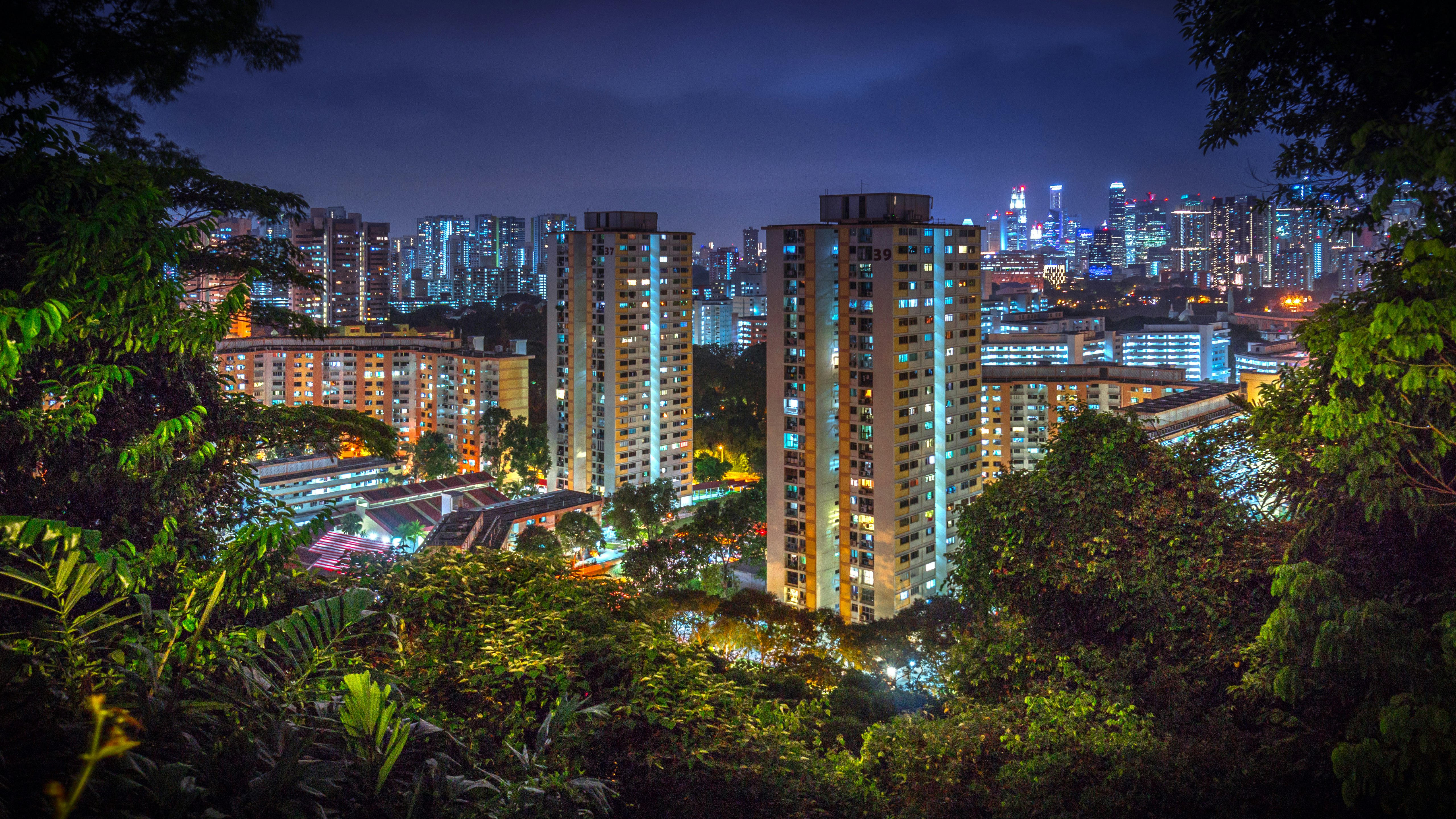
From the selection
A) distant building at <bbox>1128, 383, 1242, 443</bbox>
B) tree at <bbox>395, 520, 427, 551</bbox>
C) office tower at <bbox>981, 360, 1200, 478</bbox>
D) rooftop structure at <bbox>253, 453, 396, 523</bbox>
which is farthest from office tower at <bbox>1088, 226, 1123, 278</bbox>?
tree at <bbox>395, 520, 427, 551</bbox>

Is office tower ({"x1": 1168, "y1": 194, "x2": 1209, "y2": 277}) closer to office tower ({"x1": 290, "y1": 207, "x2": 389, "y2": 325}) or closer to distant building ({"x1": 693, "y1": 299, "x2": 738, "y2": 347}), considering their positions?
distant building ({"x1": 693, "y1": 299, "x2": 738, "y2": 347})

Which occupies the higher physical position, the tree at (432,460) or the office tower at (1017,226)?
the office tower at (1017,226)

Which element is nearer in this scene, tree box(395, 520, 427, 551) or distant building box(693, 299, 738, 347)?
tree box(395, 520, 427, 551)

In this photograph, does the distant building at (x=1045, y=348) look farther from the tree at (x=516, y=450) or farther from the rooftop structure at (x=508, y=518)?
the rooftop structure at (x=508, y=518)

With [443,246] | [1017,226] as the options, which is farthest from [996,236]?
[443,246]

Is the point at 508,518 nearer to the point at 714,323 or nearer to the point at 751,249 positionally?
the point at 714,323

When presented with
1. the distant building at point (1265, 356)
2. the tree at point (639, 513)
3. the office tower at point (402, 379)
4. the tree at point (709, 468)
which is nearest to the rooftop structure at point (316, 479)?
the tree at point (639, 513)

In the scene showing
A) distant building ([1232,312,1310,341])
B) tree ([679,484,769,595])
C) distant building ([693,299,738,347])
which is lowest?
tree ([679,484,769,595])
